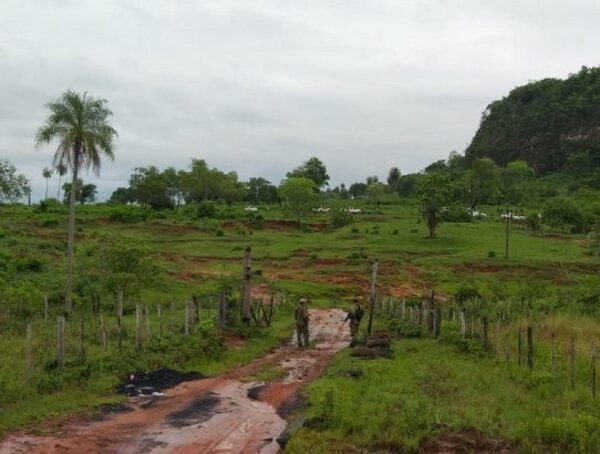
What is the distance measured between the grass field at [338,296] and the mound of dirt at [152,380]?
368 mm

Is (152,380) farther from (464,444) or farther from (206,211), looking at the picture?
(206,211)

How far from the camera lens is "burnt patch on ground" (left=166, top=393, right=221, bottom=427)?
14023 millimetres

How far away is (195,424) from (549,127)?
17360 centimetres

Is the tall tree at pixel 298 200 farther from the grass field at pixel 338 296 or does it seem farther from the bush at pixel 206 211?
the bush at pixel 206 211

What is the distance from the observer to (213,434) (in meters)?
13.1

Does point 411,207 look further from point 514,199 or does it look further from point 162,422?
point 162,422

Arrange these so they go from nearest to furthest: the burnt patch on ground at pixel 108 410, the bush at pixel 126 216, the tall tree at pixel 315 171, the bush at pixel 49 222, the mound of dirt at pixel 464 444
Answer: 1. the mound of dirt at pixel 464 444
2. the burnt patch on ground at pixel 108 410
3. the bush at pixel 49 222
4. the bush at pixel 126 216
5. the tall tree at pixel 315 171

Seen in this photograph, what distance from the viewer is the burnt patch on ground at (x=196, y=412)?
46.0 ft

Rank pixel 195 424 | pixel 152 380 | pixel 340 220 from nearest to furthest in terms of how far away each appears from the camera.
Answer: pixel 195 424 → pixel 152 380 → pixel 340 220

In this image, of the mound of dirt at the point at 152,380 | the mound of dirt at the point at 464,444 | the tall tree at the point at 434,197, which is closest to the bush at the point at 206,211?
the tall tree at the point at 434,197

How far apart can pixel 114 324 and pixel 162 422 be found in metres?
13.0

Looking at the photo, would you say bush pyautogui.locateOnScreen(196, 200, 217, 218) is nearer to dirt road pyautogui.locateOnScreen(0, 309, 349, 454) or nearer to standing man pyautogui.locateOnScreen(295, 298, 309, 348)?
standing man pyautogui.locateOnScreen(295, 298, 309, 348)

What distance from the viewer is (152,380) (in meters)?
18.0

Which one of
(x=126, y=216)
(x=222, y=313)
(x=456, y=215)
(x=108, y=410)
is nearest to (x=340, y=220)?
Result: (x=456, y=215)
